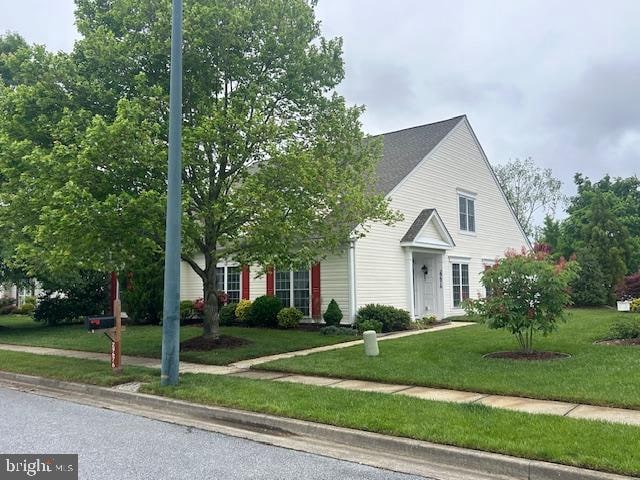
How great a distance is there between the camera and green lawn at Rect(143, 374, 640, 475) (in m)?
5.23

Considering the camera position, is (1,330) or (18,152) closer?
(18,152)

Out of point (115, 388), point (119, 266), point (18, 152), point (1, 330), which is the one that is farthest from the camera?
point (1, 330)

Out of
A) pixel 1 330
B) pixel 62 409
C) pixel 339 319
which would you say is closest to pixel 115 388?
pixel 62 409

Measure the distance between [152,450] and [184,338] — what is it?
418 inches

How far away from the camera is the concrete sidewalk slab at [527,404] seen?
23.0ft

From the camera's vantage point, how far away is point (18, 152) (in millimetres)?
11688

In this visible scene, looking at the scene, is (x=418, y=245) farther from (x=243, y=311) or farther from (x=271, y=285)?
(x=243, y=311)

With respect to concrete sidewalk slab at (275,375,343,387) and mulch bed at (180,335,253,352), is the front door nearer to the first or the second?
mulch bed at (180,335,253,352)

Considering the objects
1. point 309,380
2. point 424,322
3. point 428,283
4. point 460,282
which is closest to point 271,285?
point 424,322

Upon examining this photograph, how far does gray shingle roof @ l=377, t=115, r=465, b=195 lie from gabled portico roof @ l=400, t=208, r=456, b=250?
5.88ft

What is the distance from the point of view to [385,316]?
57.3 feet

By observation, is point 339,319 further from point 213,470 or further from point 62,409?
point 213,470

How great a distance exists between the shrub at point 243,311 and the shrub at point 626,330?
36.8ft

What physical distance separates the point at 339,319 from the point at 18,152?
9.98m
